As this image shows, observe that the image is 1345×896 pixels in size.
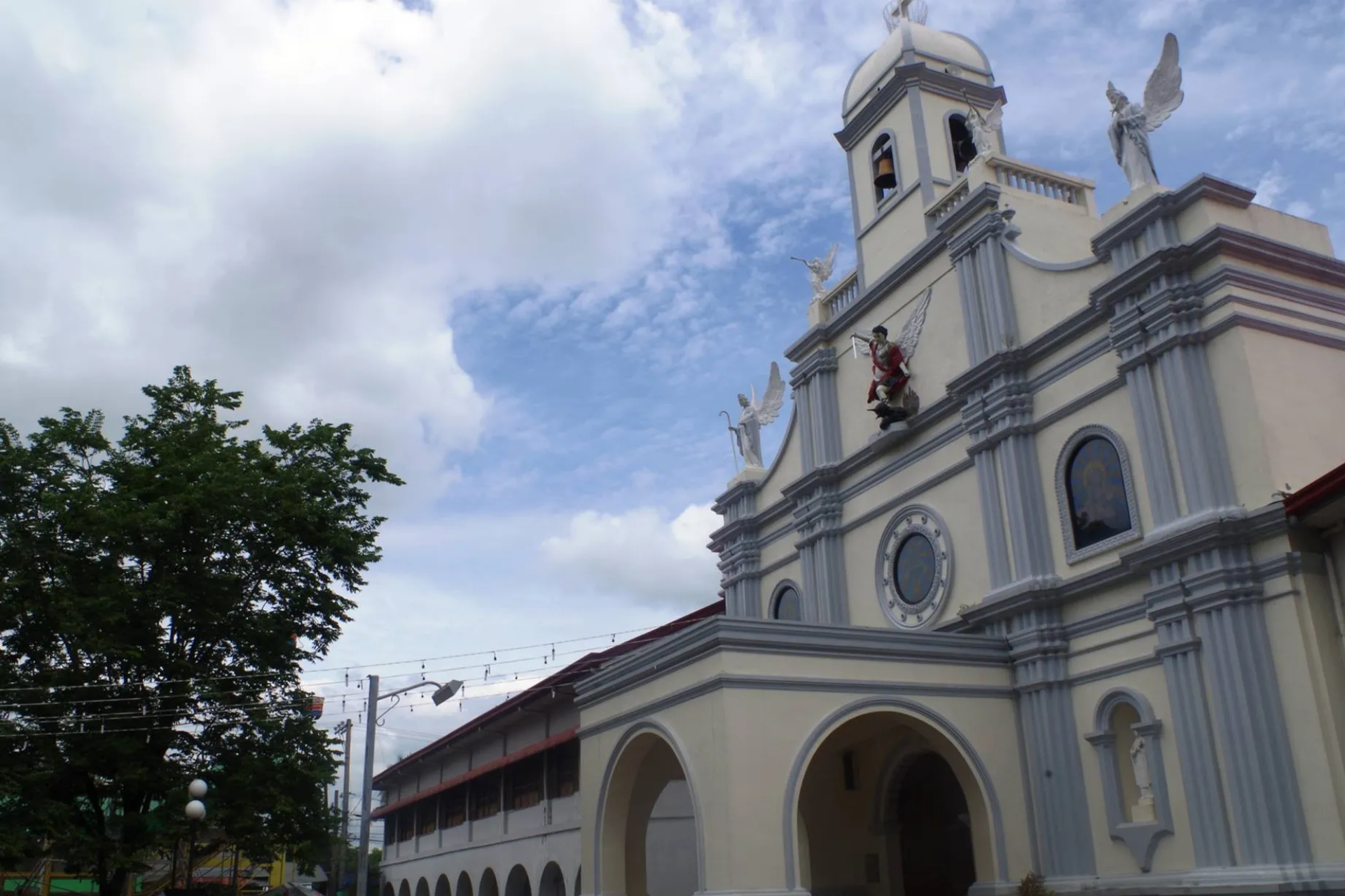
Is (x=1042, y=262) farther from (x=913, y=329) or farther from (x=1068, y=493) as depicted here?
(x=1068, y=493)

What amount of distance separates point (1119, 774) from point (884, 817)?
200 inches

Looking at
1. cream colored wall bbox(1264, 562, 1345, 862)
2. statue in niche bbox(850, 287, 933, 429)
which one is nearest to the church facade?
cream colored wall bbox(1264, 562, 1345, 862)

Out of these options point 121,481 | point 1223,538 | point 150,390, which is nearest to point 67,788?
point 121,481

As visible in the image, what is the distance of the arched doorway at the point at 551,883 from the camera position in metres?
29.7

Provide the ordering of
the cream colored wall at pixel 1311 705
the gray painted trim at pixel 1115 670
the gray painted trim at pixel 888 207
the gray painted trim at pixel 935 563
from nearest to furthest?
1. the cream colored wall at pixel 1311 705
2. the gray painted trim at pixel 1115 670
3. the gray painted trim at pixel 935 563
4. the gray painted trim at pixel 888 207

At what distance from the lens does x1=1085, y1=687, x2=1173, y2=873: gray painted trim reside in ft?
48.4

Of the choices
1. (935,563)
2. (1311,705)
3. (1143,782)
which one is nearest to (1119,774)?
(1143,782)

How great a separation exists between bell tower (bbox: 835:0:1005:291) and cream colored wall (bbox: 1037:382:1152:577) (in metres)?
5.68

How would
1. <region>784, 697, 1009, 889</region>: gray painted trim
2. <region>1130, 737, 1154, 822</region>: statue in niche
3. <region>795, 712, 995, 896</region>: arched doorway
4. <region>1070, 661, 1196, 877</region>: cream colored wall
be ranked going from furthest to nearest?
<region>795, 712, 995, 896</region>: arched doorway < <region>784, 697, 1009, 889</region>: gray painted trim < <region>1130, 737, 1154, 822</region>: statue in niche < <region>1070, 661, 1196, 877</region>: cream colored wall

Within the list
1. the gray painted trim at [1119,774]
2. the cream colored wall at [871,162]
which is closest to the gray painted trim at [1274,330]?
the gray painted trim at [1119,774]

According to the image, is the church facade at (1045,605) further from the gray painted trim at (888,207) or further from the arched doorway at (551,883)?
the arched doorway at (551,883)

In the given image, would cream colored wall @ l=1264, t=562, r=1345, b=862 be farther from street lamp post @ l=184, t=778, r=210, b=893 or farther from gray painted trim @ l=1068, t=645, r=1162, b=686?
street lamp post @ l=184, t=778, r=210, b=893

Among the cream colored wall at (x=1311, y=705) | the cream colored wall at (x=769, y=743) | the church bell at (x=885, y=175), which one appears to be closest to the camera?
the cream colored wall at (x=1311, y=705)

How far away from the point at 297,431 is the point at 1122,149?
1656 centimetres
